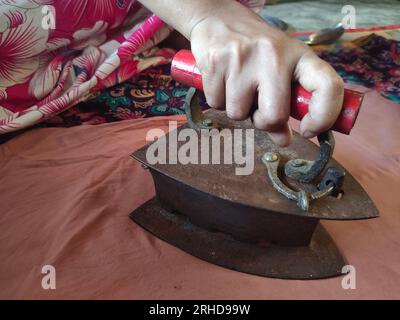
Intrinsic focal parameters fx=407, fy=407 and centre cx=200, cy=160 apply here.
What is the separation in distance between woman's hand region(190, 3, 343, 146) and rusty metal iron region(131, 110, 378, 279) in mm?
148

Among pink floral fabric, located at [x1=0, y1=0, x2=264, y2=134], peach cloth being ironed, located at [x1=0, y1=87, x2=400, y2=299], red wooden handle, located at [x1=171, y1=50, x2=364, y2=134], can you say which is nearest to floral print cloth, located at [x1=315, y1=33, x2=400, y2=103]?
peach cloth being ironed, located at [x1=0, y1=87, x2=400, y2=299]

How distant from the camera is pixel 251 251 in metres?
0.83

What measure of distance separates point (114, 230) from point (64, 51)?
2.16 feet

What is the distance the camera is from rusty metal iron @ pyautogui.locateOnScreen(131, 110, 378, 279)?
72 cm

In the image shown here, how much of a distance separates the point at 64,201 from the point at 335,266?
0.60 metres

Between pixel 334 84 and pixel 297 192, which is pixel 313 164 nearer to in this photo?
pixel 297 192

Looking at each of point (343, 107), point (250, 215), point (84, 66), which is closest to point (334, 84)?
point (343, 107)

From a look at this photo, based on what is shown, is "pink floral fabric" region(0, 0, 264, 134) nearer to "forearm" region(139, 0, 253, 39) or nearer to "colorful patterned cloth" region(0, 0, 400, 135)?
"colorful patterned cloth" region(0, 0, 400, 135)

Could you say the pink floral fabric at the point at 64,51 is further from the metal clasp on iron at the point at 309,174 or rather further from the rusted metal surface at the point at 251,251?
the metal clasp on iron at the point at 309,174

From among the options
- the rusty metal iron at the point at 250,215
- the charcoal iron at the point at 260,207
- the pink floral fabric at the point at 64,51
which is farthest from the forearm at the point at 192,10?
the pink floral fabric at the point at 64,51

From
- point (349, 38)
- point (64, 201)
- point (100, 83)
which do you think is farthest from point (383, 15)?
point (64, 201)

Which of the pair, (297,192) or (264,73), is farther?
(297,192)

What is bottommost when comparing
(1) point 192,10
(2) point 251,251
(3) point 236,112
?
(2) point 251,251

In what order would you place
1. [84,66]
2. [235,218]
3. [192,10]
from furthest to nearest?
[84,66], [235,218], [192,10]
